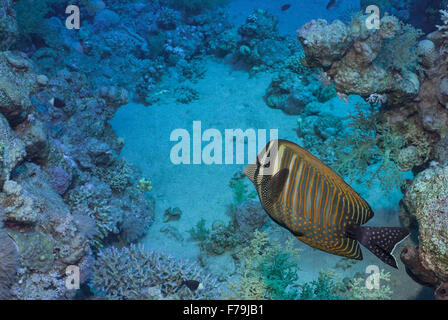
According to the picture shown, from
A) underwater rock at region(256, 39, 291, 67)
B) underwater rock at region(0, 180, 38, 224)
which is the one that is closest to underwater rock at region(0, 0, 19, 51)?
underwater rock at region(0, 180, 38, 224)

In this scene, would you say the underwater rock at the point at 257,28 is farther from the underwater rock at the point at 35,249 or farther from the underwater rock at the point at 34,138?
the underwater rock at the point at 35,249

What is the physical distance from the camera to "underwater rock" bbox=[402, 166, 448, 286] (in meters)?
2.86

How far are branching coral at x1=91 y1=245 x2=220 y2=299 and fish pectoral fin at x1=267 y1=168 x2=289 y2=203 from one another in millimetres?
1770

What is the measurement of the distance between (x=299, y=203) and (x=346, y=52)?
2.67 m

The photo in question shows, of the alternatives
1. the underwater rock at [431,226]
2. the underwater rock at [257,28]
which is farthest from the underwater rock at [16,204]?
the underwater rock at [257,28]

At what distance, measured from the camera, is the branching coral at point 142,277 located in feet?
11.5

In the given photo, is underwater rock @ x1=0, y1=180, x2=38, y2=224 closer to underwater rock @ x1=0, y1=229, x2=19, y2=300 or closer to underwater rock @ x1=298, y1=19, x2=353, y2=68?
underwater rock @ x1=0, y1=229, x2=19, y2=300

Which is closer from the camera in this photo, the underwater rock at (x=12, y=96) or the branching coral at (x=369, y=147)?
the underwater rock at (x=12, y=96)

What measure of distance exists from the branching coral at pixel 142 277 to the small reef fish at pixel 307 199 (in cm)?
173

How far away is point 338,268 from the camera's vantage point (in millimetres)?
4449

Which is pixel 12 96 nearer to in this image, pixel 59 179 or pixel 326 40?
pixel 59 179

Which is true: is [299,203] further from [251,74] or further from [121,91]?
[251,74]

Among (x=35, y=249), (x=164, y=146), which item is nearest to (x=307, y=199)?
(x=35, y=249)

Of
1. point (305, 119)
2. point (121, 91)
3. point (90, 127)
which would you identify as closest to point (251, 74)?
point (305, 119)
